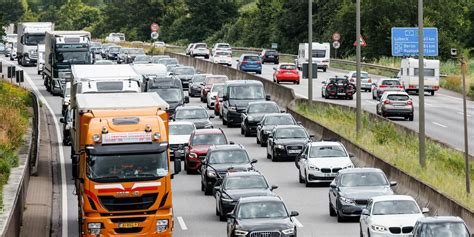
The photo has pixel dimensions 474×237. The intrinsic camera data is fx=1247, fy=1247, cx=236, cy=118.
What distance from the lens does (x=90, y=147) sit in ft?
90.5

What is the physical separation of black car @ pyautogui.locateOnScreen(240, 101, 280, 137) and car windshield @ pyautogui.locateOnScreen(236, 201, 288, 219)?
86.1 ft

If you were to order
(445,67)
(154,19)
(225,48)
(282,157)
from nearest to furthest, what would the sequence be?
(282,157)
(445,67)
(225,48)
(154,19)

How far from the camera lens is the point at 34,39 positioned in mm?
100875

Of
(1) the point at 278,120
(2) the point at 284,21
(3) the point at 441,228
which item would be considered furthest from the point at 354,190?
(2) the point at 284,21

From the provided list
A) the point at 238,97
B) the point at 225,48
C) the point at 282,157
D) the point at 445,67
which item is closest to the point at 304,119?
the point at 238,97

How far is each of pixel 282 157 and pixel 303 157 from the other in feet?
20.7

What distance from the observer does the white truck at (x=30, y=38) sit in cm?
9844

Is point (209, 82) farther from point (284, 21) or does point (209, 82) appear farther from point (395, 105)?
point (284, 21)

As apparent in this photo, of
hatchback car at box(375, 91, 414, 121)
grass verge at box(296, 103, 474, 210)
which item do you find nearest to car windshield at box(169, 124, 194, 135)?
grass verge at box(296, 103, 474, 210)

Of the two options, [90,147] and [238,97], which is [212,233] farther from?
[238,97]

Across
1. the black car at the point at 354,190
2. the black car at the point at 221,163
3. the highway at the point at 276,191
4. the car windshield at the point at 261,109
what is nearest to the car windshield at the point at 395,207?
the highway at the point at 276,191

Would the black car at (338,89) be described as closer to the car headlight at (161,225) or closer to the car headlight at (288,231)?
the car headlight at (288,231)

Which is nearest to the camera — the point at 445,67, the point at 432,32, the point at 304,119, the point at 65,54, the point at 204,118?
the point at 204,118

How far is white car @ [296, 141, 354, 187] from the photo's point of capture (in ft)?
137
